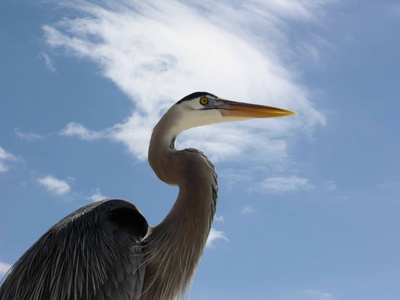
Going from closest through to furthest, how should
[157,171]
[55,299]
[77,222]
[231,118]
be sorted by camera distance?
1. [55,299]
2. [77,222]
3. [157,171]
4. [231,118]

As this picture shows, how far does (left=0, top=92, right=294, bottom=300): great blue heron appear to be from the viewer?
18.4 feet

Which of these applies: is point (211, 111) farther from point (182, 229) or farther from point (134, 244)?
point (134, 244)

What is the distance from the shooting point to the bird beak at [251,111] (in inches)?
272

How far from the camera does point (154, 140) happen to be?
21.0 feet

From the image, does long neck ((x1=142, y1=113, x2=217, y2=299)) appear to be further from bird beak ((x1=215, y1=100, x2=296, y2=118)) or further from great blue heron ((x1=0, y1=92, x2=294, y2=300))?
bird beak ((x1=215, y1=100, x2=296, y2=118))

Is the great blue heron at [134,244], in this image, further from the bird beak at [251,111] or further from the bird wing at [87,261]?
the bird beak at [251,111]

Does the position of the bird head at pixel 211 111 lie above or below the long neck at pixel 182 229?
above

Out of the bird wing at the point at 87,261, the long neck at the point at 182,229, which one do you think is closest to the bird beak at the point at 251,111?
the long neck at the point at 182,229

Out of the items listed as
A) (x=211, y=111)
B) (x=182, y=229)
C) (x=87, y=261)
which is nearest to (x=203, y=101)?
(x=211, y=111)

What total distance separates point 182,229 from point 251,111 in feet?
5.90

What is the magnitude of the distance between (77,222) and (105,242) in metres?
0.41

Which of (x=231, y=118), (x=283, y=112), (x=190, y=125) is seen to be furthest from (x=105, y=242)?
(x=283, y=112)

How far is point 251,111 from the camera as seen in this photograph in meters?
6.99

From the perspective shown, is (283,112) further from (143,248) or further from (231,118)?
(143,248)
